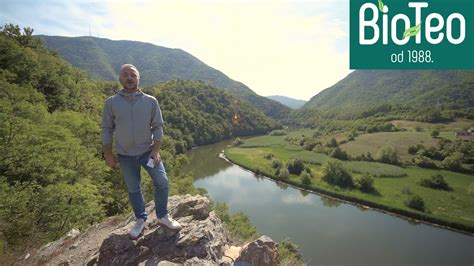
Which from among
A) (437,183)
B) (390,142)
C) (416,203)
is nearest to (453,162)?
(437,183)

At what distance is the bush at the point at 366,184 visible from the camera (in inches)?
1734

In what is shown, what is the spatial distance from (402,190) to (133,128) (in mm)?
45931

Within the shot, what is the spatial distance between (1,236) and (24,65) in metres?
26.0

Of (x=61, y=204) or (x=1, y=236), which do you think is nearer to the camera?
(x=1, y=236)

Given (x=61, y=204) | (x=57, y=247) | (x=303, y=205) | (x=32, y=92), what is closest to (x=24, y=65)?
(x=32, y=92)

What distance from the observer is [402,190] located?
1683 inches

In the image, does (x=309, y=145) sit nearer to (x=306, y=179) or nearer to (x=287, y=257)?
(x=306, y=179)

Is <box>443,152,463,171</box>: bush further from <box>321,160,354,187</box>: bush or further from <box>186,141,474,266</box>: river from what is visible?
<box>186,141,474,266</box>: river

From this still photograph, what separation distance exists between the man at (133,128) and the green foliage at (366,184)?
44.2m

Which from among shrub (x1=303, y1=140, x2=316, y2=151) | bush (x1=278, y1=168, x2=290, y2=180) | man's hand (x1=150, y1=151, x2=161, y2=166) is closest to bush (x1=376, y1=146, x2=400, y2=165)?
shrub (x1=303, y1=140, x2=316, y2=151)

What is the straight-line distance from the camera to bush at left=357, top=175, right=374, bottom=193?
44.0 meters

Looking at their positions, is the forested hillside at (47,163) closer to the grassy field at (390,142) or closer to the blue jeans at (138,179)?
the blue jeans at (138,179)

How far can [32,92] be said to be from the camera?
23.8 meters

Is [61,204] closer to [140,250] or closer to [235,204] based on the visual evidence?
[140,250]
